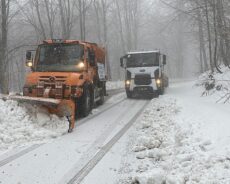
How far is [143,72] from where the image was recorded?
73.6ft

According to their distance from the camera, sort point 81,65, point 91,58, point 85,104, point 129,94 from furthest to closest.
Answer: point 129,94, point 91,58, point 81,65, point 85,104

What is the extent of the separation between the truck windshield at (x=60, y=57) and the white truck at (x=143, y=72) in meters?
7.56

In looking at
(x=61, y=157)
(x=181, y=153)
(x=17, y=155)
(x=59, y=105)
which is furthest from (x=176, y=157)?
(x=59, y=105)

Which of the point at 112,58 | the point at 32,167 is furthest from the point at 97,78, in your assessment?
the point at 112,58

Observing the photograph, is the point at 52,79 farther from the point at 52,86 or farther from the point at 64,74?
the point at 64,74

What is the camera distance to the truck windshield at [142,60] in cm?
2261

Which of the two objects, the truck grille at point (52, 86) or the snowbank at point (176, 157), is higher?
the truck grille at point (52, 86)

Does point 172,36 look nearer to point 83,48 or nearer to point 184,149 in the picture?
point 83,48

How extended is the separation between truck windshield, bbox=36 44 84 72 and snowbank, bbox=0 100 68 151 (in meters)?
3.38

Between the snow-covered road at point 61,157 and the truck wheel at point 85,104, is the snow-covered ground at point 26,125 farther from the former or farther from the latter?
the truck wheel at point 85,104

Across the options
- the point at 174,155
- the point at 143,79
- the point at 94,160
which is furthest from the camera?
the point at 143,79

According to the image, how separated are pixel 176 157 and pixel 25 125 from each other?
5003 millimetres

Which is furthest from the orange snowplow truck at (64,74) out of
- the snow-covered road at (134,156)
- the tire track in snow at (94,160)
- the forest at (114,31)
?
the forest at (114,31)

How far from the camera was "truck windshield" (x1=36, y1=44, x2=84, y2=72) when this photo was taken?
1509 cm
